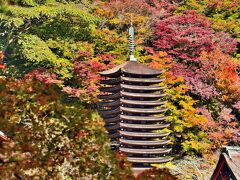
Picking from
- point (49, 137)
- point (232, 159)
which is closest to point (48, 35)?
point (232, 159)

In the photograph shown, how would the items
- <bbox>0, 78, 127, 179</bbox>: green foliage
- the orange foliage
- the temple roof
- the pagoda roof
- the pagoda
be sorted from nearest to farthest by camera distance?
1. <bbox>0, 78, 127, 179</bbox>: green foliage
2. the temple roof
3. the pagoda
4. the pagoda roof
5. the orange foliage

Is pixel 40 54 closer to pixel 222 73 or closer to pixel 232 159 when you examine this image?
pixel 222 73

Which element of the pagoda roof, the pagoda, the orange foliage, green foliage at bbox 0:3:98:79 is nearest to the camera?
the pagoda

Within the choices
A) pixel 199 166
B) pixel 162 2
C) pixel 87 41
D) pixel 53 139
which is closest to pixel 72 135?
pixel 53 139

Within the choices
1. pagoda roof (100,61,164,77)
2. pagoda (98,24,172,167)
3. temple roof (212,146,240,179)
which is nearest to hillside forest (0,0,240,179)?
pagoda (98,24,172,167)

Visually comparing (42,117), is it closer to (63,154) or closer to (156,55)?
(63,154)

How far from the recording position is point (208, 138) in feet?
81.0

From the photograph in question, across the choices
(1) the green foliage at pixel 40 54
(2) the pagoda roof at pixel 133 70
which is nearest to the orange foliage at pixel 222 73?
(2) the pagoda roof at pixel 133 70

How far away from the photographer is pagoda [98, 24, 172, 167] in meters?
18.7

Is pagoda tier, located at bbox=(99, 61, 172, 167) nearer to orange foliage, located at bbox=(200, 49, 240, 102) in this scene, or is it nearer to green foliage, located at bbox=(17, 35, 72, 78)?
green foliage, located at bbox=(17, 35, 72, 78)

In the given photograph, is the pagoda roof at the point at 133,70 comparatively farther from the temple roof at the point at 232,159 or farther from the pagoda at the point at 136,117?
the temple roof at the point at 232,159

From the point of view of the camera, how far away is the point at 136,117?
752 inches

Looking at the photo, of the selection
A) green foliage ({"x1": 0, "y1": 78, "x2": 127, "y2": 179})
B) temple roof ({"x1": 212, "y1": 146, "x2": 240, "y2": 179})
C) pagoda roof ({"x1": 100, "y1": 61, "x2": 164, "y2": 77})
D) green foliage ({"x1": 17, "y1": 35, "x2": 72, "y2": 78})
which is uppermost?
green foliage ({"x1": 17, "y1": 35, "x2": 72, "y2": 78})

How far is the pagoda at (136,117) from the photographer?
61.4 ft
